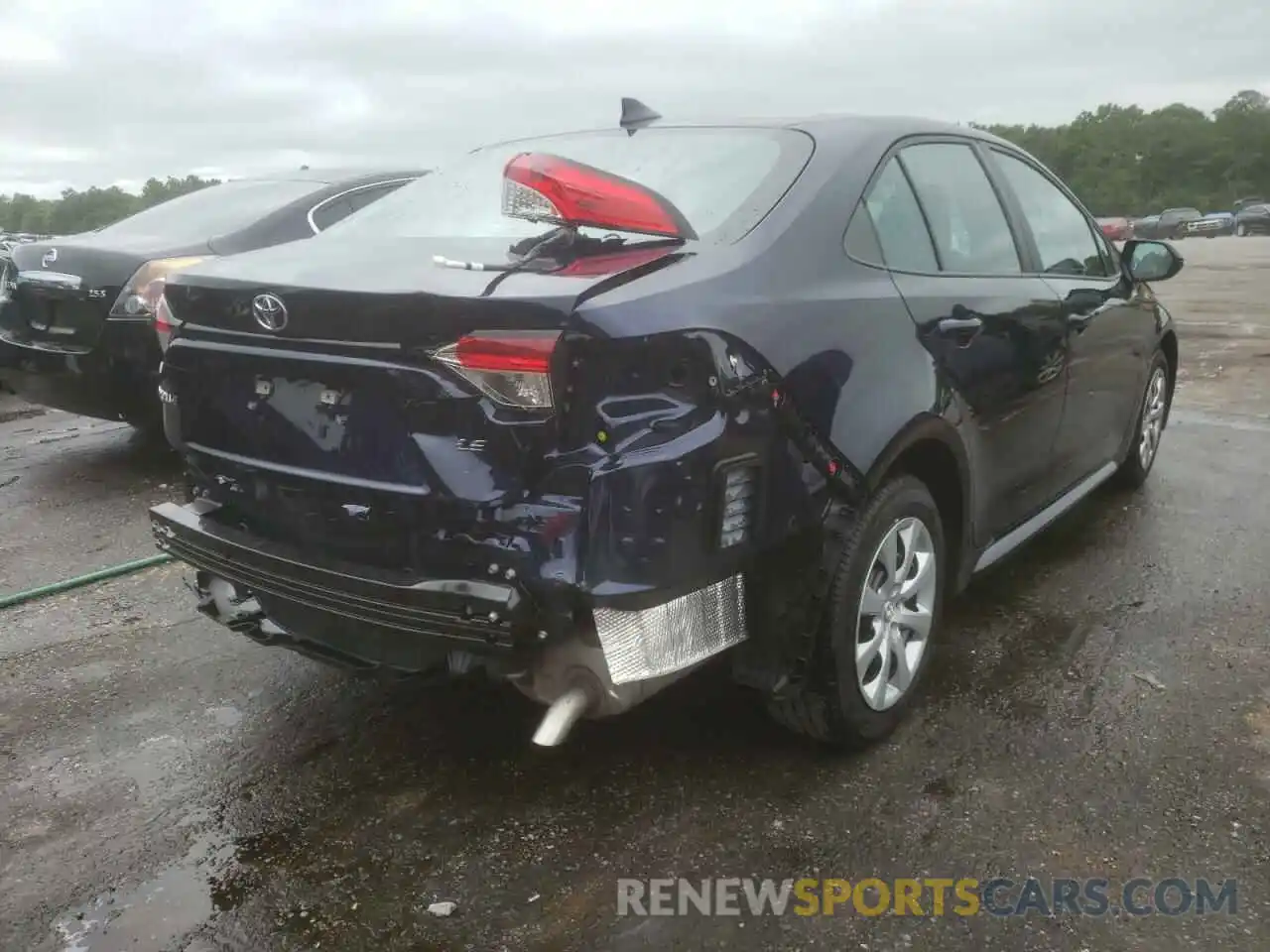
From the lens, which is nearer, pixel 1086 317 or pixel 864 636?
pixel 864 636

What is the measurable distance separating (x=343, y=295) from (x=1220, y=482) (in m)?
4.78

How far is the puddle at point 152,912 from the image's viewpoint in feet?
7.38

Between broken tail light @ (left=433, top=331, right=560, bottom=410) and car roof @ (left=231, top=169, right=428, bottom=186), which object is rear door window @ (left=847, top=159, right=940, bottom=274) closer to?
broken tail light @ (left=433, top=331, right=560, bottom=410)

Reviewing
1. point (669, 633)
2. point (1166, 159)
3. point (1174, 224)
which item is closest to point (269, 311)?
point (669, 633)

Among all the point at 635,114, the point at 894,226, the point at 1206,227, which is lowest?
the point at 1206,227

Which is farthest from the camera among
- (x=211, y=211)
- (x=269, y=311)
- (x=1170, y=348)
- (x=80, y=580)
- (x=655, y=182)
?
(x=211, y=211)

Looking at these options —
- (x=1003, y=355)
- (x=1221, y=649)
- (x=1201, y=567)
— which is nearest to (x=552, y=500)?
(x=1003, y=355)

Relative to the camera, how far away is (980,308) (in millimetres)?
3172

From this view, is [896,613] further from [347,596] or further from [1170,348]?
[1170,348]

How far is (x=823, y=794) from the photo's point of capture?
2.75 metres

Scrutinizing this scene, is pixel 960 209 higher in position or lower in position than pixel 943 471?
higher

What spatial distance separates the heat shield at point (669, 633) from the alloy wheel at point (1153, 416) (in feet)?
11.1

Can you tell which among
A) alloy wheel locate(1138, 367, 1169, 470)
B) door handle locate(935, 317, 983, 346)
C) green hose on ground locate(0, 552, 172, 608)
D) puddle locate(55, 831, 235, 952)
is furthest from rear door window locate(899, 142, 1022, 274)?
green hose on ground locate(0, 552, 172, 608)

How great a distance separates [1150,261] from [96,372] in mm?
4920
